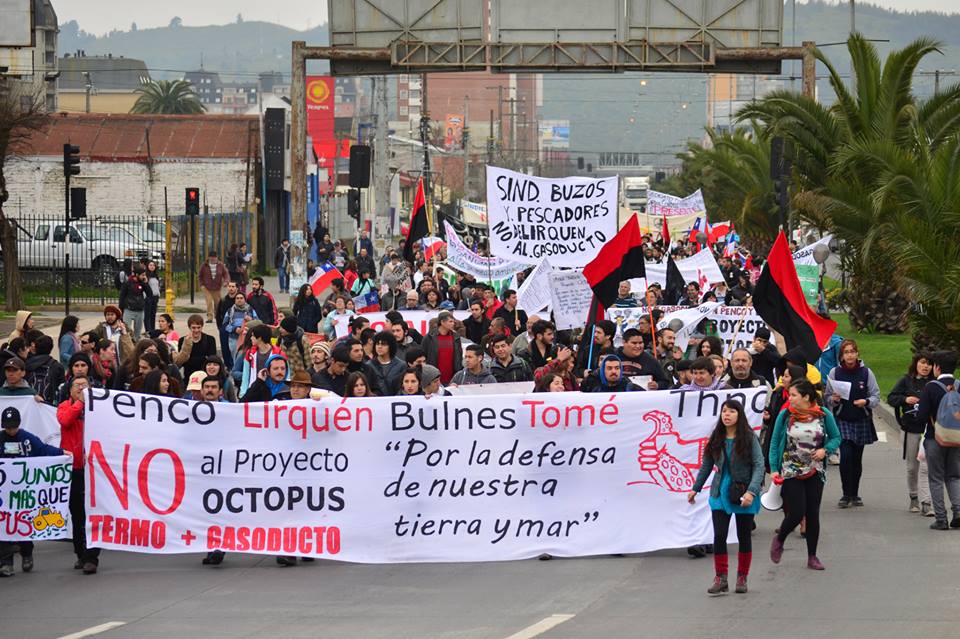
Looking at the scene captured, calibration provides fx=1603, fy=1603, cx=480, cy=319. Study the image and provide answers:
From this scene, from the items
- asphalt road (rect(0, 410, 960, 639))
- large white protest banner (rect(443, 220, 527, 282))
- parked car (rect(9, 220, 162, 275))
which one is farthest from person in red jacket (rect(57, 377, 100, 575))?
parked car (rect(9, 220, 162, 275))

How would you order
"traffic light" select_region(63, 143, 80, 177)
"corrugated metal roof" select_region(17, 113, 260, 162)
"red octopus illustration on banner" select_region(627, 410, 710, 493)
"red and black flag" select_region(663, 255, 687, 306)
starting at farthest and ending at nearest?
"corrugated metal roof" select_region(17, 113, 260, 162) < "traffic light" select_region(63, 143, 80, 177) < "red and black flag" select_region(663, 255, 687, 306) < "red octopus illustration on banner" select_region(627, 410, 710, 493)

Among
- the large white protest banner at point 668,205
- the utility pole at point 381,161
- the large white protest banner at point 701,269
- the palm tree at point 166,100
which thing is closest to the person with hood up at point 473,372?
the large white protest banner at point 701,269

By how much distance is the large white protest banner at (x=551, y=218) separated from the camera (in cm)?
2120

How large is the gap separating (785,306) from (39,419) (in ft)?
20.4

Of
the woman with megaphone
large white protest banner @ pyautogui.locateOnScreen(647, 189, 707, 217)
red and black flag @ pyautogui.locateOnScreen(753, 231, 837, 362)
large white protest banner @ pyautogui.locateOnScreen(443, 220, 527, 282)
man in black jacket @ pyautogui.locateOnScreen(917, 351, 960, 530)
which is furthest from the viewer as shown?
large white protest banner @ pyautogui.locateOnScreen(647, 189, 707, 217)

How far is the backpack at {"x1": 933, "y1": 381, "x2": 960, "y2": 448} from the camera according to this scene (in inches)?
496

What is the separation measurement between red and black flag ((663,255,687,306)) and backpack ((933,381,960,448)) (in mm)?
12834

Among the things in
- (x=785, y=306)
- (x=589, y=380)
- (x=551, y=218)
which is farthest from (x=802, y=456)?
(x=551, y=218)

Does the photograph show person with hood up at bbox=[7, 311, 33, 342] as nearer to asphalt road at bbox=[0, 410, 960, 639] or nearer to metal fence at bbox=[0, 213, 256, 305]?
asphalt road at bbox=[0, 410, 960, 639]

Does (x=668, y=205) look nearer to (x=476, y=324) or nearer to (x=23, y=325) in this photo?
(x=476, y=324)

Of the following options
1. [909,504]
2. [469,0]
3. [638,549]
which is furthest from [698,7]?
[638,549]

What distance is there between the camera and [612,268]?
16266mm

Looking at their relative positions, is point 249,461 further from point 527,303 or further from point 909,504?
point 527,303

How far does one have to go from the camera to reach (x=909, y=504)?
45.5 ft
